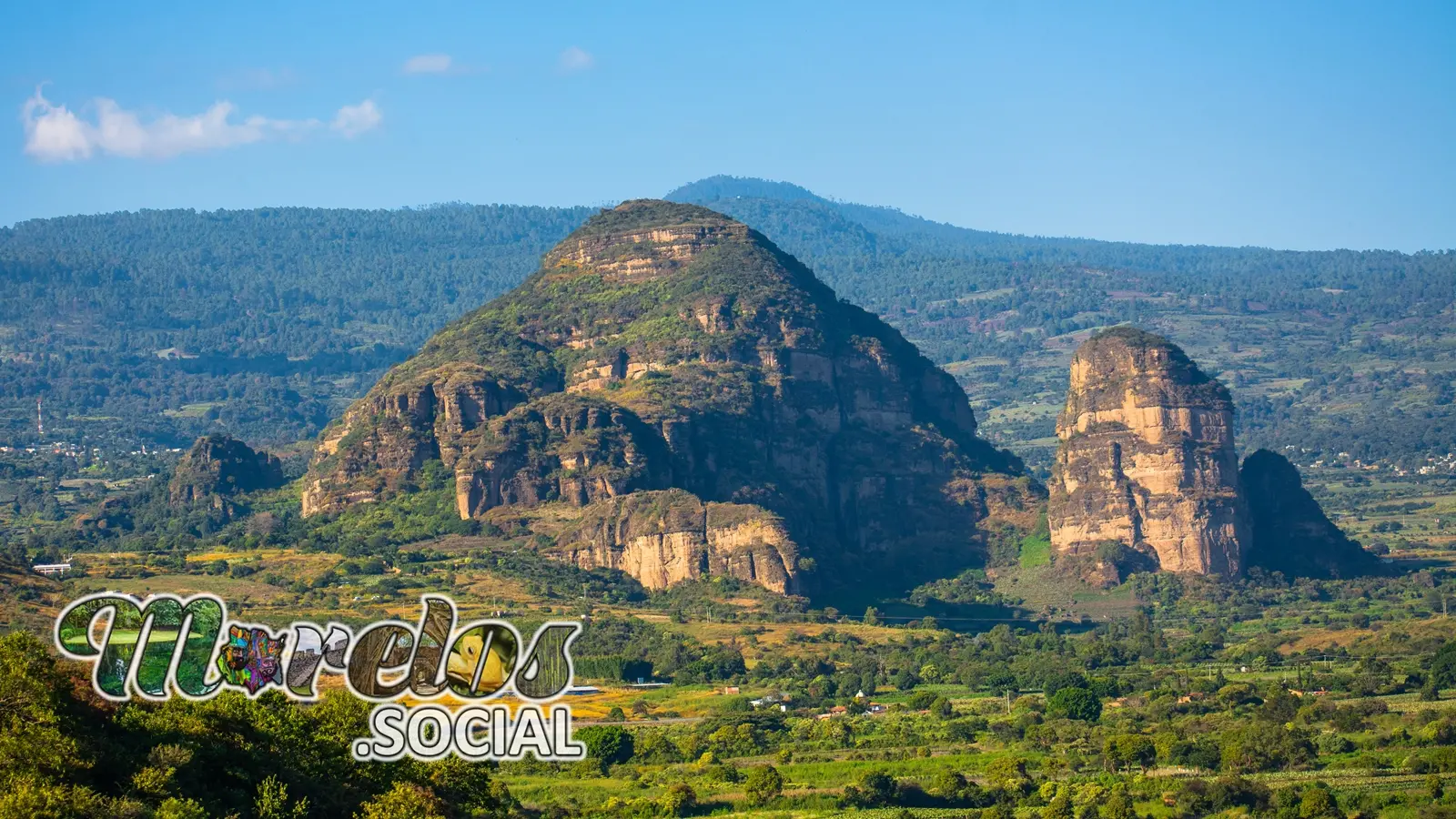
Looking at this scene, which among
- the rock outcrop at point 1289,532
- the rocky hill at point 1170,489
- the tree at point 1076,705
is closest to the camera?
the tree at point 1076,705

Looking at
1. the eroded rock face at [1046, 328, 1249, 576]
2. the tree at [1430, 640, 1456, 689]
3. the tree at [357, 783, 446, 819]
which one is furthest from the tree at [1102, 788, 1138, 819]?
the eroded rock face at [1046, 328, 1249, 576]

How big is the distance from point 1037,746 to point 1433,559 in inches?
2416

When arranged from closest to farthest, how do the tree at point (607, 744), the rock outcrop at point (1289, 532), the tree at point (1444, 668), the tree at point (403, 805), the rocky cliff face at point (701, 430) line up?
1. the tree at point (403, 805)
2. the tree at point (607, 744)
3. the tree at point (1444, 668)
4. the rocky cliff face at point (701, 430)
5. the rock outcrop at point (1289, 532)

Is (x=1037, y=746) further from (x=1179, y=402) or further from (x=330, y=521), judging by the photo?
(x=330, y=521)

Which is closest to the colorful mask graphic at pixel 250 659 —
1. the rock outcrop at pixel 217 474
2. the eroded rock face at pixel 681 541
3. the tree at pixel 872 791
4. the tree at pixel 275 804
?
the tree at pixel 275 804

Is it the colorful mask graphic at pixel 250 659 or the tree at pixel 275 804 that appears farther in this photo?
the colorful mask graphic at pixel 250 659

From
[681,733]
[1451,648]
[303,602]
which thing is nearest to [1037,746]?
[681,733]

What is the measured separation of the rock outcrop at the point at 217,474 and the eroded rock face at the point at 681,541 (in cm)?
2985

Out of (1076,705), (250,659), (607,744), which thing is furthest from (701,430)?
(250,659)

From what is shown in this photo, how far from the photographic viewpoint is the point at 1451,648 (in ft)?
366

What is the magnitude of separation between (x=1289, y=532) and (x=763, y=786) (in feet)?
203

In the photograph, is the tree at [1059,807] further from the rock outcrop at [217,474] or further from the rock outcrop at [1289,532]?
the rock outcrop at [217,474]

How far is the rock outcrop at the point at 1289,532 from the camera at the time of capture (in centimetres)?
13912

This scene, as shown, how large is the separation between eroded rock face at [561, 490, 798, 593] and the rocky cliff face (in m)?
0.10
